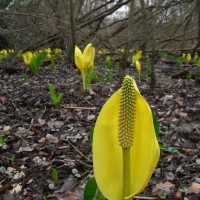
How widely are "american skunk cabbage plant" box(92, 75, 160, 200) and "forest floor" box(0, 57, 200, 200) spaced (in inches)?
24.1

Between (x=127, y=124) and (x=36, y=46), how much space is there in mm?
8753

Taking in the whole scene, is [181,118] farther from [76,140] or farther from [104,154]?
[104,154]

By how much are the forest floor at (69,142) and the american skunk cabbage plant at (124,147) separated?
61 cm

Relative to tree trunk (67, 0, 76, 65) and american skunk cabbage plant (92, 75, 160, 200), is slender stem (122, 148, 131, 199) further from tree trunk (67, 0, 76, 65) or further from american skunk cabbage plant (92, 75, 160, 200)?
tree trunk (67, 0, 76, 65)

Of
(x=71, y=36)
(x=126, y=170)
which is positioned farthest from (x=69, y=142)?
(x=71, y=36)

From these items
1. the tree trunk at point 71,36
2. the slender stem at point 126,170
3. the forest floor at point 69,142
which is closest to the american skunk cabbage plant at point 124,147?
the slender stem at point 126,170

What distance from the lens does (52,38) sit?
902 centimetres

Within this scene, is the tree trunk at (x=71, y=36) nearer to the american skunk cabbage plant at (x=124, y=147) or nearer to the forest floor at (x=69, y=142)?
the forest floor at (x=69, y=142)

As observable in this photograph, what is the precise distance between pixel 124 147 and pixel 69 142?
1332 millimetres

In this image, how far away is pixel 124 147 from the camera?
91 cm

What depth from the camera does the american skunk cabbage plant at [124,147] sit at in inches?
35.3

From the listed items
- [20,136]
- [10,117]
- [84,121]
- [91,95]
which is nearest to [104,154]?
[20,136]

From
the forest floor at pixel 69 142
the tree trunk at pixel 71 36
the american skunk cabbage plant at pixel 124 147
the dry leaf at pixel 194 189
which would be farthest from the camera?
the tree trunk at pixel 71 36

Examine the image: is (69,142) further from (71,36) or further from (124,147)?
(71,36)
